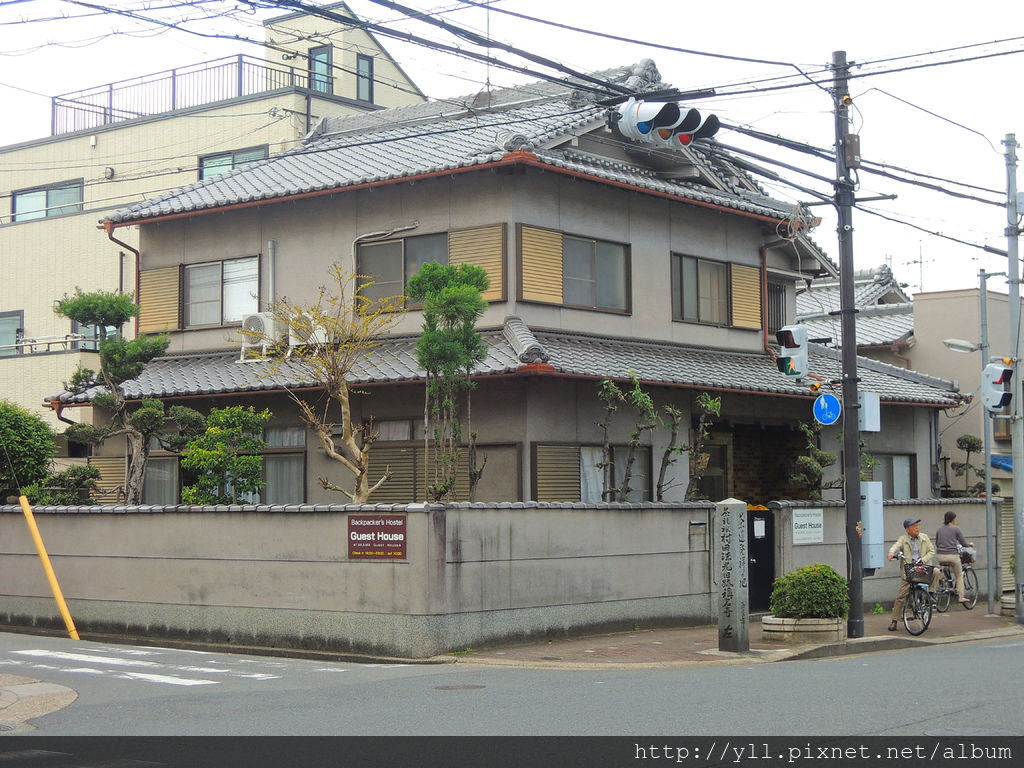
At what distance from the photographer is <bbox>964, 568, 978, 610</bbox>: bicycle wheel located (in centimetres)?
2561

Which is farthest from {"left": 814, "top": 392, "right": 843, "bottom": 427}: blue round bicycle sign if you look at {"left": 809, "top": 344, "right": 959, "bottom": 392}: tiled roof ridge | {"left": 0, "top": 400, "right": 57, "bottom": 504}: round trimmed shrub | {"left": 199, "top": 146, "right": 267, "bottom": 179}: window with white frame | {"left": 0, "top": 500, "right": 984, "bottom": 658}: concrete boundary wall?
{"left": 199, "top": 146, "right": 267, "bottom": 179}: window with white frame

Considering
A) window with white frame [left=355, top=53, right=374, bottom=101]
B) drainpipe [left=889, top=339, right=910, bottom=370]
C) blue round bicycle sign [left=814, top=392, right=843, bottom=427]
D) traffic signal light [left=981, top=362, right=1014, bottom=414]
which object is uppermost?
window with white frame [left=355, top=53, right=374, bottom=101]

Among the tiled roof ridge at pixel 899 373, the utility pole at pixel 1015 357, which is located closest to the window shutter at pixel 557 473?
the utility pole at pixel 1015 357

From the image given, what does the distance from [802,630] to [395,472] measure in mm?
8190

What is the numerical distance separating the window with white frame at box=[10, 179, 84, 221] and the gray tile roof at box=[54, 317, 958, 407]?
559 inches

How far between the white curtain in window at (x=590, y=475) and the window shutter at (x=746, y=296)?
575 centimetres

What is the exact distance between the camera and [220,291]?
26672mm

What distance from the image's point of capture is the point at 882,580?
2498 centimetres

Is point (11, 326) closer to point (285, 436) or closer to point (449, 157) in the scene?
point (285, 436)

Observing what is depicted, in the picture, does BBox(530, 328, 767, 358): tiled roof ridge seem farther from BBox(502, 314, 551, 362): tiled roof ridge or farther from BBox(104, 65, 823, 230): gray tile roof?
BBox(104, 65, 823, 230): gray tile roof

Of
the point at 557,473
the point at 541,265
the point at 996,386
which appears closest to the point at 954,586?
the point at 996,386

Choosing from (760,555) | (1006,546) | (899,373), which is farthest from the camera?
(1006,546)

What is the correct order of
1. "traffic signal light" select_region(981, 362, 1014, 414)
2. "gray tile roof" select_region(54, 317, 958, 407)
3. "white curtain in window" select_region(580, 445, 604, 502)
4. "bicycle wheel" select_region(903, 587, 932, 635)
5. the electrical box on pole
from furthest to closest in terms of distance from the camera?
"traffic signal light" select_region(981, 362, 1014, 414) < "white curtain in window" select_region(580, 445, 604, 502) < "gray tile roof" select_region(54, 317, 958, 407) < "bicycle wheel" select_region(903, 587, 932, 635) < the electrical box on pole
